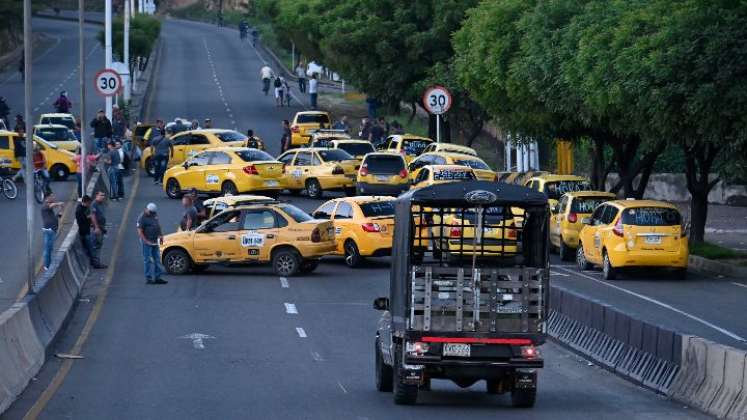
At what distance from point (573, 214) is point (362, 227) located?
18.2 ft

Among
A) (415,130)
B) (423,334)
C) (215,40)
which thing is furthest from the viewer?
(215,40)

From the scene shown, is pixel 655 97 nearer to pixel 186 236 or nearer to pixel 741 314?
pixel 741 314

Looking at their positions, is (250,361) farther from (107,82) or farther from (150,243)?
(107,82)

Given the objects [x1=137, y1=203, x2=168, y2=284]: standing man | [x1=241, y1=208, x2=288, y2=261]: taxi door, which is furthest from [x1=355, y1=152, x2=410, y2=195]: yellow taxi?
[x1=137, y1=203, x2=168, y2=284]: standing man

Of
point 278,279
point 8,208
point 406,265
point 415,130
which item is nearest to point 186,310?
point 278,279

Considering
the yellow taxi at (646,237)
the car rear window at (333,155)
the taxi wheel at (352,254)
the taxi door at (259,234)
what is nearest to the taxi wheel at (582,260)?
the yellow taxi at (646,237)

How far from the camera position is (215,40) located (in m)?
134

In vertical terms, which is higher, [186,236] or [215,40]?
[215,40]

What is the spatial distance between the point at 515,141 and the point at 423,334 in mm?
32292

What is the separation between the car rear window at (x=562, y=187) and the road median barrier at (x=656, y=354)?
14.4 metres

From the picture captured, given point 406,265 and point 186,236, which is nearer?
point 406,265

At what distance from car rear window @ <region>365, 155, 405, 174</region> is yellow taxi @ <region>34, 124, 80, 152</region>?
496 inches

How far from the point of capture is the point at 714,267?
36406 millimetres

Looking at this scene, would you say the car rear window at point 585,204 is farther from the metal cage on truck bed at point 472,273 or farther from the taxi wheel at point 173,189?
the metal cage on truck bed at point 472,273
